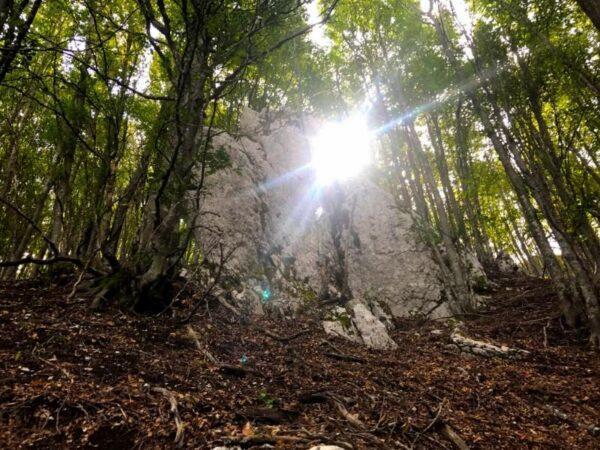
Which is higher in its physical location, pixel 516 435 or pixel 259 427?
pixel 259 427

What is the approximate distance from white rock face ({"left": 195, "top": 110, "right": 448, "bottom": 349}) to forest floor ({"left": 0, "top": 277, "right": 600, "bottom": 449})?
159 cm

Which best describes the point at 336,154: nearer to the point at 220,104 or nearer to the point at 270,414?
the point at 220,104

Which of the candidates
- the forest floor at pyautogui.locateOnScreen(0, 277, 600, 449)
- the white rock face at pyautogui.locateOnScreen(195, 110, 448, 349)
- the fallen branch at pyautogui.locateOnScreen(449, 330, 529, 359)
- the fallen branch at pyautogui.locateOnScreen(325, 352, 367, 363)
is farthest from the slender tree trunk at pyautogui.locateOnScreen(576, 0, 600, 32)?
the white rock face at pyautogui.locateOnScreen(195, 110, 448, 349)

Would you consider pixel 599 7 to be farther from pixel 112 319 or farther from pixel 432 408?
pixel 112 319

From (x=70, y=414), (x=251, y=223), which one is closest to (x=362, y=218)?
(x=251, y=223)

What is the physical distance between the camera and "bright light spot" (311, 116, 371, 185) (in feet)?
46.6

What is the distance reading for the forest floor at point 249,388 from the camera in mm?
2930

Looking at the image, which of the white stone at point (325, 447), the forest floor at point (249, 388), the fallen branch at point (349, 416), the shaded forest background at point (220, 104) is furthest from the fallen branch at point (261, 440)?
the shaded forest background at point (220, 104)

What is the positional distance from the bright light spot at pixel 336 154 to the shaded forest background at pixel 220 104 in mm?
2042

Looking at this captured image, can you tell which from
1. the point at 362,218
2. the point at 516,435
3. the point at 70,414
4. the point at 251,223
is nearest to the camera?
the point at 70,414

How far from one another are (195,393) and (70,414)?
4.02 ft

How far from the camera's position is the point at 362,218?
1288 centimetres

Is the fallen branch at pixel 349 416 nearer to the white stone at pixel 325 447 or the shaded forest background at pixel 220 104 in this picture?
the white stone at pixel 325 447

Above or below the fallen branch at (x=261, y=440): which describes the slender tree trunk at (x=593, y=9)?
above
